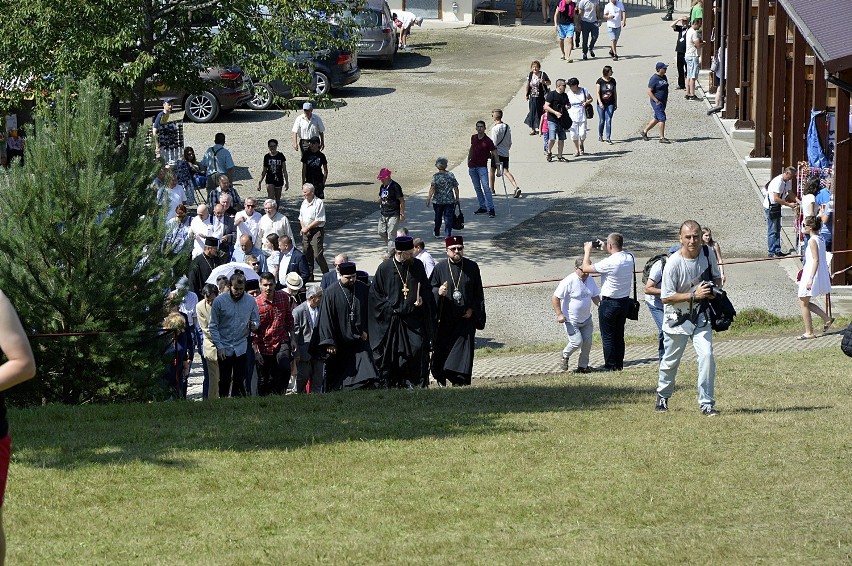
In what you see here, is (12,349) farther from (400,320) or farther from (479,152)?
(479,152)

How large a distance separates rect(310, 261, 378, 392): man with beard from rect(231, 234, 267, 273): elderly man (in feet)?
10.5

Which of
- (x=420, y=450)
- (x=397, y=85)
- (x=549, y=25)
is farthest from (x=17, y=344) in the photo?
(x=549, y=25)

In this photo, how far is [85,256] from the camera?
456 inches

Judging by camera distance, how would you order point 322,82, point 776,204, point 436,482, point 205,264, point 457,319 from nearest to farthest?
point 436,482 → point 457,319 → point 205,264 → point 776,204 → point 322,82

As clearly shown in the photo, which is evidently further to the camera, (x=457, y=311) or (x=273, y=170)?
(x=273, y=170)

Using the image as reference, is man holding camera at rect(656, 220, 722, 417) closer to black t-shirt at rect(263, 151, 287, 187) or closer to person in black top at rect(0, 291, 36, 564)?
person in black top at rect(0, 291, 36, 564)

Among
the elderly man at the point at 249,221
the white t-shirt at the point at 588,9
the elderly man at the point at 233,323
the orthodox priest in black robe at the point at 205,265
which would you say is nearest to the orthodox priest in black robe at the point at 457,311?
the elderly man at the point at 233,323

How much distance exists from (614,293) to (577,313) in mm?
504

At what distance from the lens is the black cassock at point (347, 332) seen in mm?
13461

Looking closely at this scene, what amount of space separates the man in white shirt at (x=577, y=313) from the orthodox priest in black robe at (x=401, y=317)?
204 cm

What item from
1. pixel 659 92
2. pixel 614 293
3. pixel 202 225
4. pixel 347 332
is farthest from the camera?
pixel 659 92

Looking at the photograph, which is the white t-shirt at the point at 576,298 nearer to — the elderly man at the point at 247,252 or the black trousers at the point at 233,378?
the black trousers at the point at 233,378

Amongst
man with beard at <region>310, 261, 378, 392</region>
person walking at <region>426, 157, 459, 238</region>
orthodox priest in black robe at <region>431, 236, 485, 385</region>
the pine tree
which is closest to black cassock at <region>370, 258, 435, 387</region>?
man with beard at <region>310, 261, 378, 392</region>

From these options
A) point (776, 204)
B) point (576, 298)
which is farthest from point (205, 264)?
point (776, 204)
